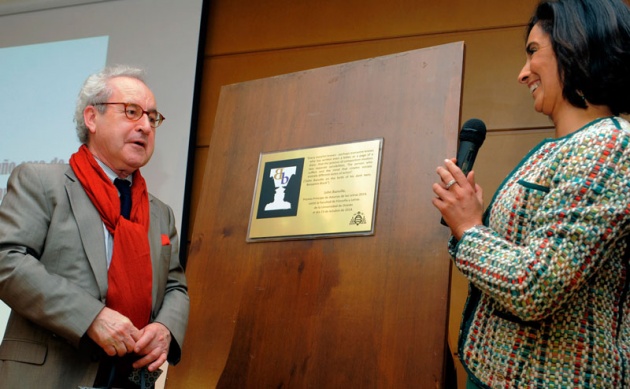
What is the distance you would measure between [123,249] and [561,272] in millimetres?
1178

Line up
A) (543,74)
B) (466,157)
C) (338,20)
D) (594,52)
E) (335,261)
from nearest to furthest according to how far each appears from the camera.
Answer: (594,52)
(543,74)
(466,157)
(335,261)
(338,20)

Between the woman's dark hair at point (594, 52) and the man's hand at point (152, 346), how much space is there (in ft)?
3.98

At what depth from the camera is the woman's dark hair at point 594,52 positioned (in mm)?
1530

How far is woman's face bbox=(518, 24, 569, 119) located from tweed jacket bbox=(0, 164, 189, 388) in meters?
1.17

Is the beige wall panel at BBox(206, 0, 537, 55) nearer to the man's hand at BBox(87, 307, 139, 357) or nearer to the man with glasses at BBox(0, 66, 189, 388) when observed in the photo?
the man with glasses at BBox(0, 66, 189, 388)

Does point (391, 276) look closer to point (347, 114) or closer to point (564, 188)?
Result: point (347, 114)

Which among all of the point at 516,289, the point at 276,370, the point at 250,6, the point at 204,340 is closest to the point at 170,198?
the point at 250,6

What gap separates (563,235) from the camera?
1.38 metres

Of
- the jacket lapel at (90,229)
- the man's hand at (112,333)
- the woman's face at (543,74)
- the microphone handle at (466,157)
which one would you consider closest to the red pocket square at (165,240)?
the jacket lapel at (90,229)

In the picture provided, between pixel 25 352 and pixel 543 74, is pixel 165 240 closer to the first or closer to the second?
pixel 25 352

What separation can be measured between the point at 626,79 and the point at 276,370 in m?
1.28

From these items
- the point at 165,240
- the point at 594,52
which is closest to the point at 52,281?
the point at 165,240

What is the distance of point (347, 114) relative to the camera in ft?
7.89

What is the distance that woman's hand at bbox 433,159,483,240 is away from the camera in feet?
5.25
